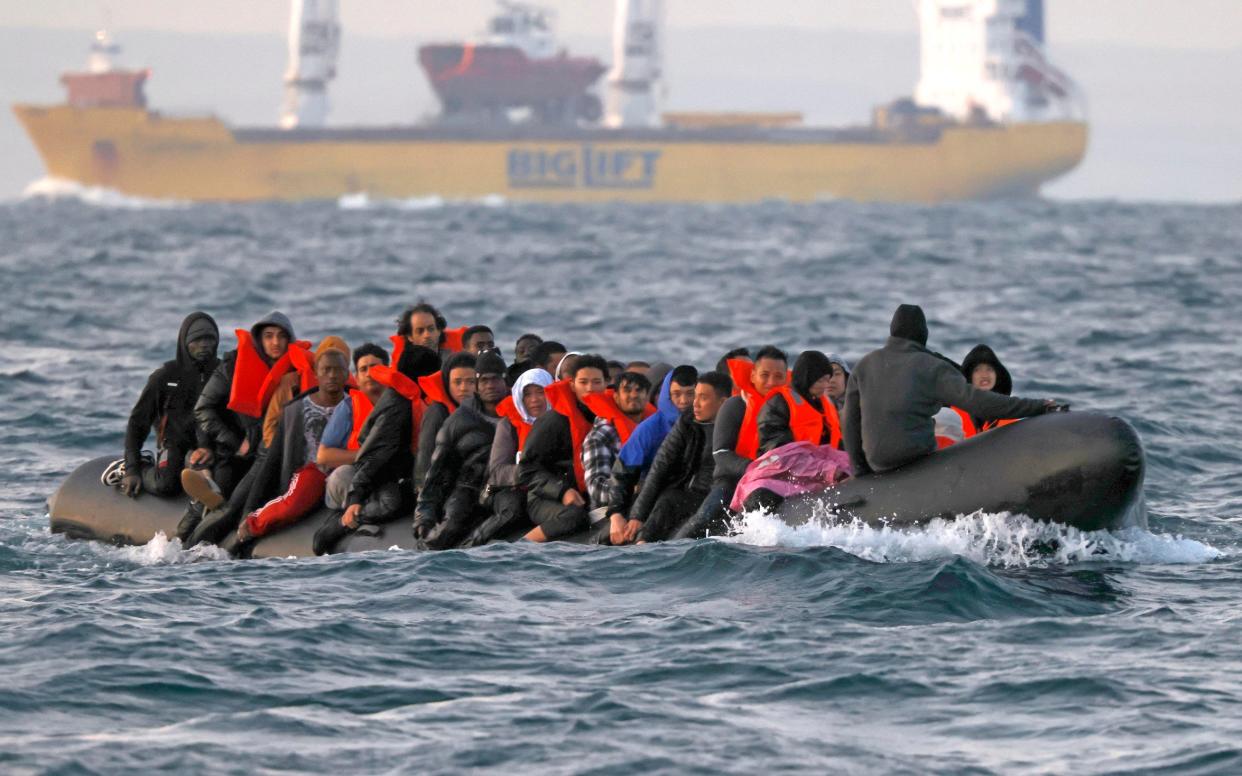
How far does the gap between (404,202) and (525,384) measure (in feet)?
356

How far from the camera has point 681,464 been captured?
42.1 ft

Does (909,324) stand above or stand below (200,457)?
above

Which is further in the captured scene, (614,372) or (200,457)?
(200,457)

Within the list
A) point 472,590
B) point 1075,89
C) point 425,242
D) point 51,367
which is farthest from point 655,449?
point 1075,89

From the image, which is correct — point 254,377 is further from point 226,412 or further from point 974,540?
point 974,540

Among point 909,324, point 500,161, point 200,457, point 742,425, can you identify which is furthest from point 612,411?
point 500,161

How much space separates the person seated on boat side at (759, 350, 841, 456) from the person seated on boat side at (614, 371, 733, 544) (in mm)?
402

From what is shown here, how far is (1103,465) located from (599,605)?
10.5 feet

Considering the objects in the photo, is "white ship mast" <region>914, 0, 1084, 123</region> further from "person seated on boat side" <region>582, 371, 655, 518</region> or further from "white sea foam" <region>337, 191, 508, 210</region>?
"person seated on boat side" <region>582, 371, 655, 518</region>

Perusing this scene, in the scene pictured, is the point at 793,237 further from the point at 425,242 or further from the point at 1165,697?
the point at 1165,697

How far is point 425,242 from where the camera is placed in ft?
237

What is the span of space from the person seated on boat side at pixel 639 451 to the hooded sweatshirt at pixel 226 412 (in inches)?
123

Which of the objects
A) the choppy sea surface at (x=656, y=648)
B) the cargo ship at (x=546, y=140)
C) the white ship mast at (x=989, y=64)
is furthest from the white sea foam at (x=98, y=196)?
the choppy sea surface at (x=656, y=648)

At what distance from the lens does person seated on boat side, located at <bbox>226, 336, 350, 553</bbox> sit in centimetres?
1403
